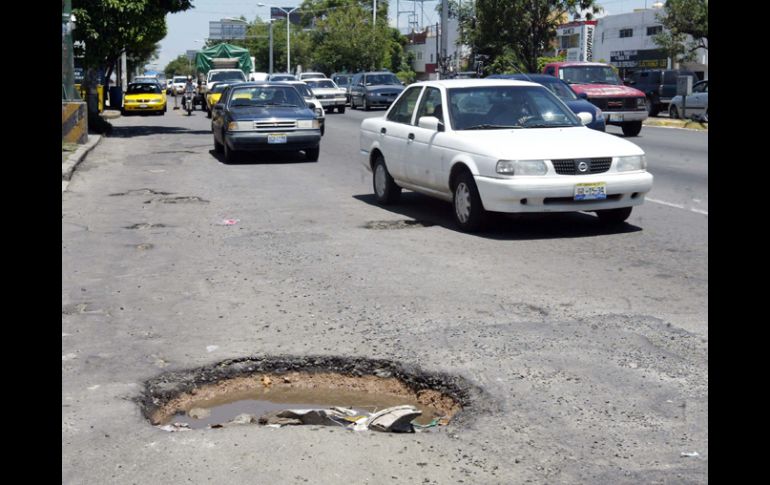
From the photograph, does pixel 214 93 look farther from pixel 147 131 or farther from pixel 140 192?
pixel 140 192

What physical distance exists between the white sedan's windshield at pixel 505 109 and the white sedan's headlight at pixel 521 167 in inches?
48.5

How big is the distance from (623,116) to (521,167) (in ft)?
54.1

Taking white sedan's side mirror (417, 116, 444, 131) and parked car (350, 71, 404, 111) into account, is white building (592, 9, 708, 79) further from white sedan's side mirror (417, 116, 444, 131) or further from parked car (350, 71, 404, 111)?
white sedan's side mirror (417, 116, 444, 131)

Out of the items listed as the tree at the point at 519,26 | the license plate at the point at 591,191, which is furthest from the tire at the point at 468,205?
the tree at the point at 519,26

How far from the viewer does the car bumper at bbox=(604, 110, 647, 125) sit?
24938mm

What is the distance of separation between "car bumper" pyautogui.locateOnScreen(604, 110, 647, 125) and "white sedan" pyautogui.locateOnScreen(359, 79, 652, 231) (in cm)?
1392

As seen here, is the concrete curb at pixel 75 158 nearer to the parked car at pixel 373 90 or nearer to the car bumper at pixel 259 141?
the car bumper at pixel 259 141

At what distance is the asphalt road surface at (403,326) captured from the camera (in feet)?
13.6

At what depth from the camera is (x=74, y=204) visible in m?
13.2

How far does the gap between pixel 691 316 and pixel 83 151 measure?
1678 centimetres

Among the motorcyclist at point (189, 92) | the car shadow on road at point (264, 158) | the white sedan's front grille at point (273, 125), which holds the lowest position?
the car shadow on road at point (264, 158)
